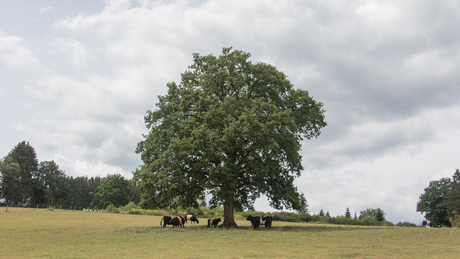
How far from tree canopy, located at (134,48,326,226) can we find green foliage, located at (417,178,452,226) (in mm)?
58078

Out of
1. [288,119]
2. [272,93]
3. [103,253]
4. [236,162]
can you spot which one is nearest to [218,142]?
[236,162]

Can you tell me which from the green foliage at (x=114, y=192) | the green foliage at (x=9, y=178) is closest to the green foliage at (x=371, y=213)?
the green foliage at (x=114, y=192)

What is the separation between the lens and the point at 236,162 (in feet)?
103

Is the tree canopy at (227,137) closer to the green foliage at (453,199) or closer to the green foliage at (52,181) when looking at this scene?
A: the green foliage at (453,199)

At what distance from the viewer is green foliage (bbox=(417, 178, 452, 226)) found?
7288 cm

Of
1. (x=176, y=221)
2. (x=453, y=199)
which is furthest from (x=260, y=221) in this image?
(x=453, y=199)

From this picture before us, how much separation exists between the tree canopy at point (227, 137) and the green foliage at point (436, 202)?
58078mm

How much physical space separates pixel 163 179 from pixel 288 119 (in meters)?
12.6

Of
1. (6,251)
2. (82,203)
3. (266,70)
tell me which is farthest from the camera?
(82,203)

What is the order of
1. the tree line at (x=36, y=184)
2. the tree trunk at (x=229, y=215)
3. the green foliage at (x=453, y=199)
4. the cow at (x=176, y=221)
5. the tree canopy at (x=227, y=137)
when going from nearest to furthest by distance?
the tree canopy at (x=227, y=137) < the tree trunk at (x=229, y=215) < the cow at (x=176, y=221) < the green foliage at (x=453, y=199) < the tree line at (x=36, y=184)

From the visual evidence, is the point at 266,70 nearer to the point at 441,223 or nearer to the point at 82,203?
the point at 441,223

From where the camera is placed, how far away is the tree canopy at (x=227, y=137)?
27469mm

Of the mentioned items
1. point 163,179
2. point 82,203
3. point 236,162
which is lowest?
point 82,203

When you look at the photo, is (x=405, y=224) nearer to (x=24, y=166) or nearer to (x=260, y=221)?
(x=260, y=221)
